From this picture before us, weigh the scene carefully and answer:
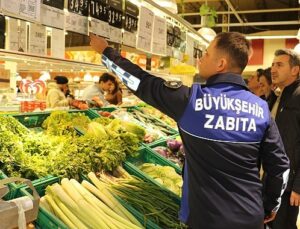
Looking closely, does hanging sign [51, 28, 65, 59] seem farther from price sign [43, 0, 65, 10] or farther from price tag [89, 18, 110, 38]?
price tag [89, 18, 110, 38]

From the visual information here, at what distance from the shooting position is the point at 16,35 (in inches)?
111

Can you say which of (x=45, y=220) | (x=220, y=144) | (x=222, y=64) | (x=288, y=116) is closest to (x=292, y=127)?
(x=288, y=116)

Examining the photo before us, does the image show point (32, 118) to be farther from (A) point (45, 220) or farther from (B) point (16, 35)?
(A) point (45, 220)

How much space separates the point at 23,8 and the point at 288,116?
2704 millimetres

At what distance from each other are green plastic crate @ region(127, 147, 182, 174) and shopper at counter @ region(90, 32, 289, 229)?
1316mm

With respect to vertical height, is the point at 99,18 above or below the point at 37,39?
above

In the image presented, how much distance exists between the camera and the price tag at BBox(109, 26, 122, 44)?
378cm

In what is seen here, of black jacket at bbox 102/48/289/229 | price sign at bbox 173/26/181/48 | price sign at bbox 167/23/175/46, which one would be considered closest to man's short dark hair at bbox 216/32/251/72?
black jacket at bbox 102/48/289/229

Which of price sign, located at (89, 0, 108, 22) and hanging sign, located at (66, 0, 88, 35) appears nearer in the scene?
hanging sign, located at (66, 0, 88, 35)

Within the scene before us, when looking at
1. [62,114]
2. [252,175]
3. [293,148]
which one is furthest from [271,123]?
[62,114]

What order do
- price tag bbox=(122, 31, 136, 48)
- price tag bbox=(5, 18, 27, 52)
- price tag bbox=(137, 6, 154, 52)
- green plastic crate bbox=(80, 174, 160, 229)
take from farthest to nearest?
price tag bbox=(137, 6, 154, 52)
price tag bbox=(122, 31, 136, 48)
price tag bbox=(5, 18, 27, 52)
green plastic crate bbox=(80, 174, 160, 229)

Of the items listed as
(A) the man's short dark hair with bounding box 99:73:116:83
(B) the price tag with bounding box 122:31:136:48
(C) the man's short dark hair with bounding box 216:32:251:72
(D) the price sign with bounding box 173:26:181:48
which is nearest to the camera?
(C) the man's short dark hair with bounding box 216:32:251:72

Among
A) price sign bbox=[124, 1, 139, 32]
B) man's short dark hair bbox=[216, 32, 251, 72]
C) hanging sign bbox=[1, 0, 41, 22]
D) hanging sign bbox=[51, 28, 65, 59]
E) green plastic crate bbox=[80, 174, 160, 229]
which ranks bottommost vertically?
green plastic crate bbox=[80, 174, 160, 229]

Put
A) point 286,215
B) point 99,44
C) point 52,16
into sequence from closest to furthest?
point 99,44, point 52,16, point 286,215
